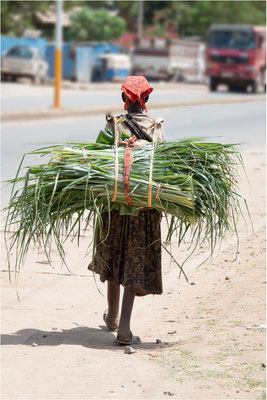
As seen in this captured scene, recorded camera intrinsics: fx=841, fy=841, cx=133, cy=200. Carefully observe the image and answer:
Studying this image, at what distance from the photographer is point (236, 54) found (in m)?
36.0

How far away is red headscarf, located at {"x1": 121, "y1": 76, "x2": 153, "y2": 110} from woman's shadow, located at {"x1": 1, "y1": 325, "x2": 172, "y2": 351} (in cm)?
146

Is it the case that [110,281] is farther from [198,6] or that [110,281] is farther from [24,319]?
[198,6]

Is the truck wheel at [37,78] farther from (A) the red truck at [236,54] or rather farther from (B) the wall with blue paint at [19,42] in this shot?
(A) the red truck at [236,54]

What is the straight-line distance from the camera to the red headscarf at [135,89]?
5031 millimetres

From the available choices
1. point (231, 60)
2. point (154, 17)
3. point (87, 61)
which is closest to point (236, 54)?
point (231, 60)

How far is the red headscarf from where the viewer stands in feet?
16.5

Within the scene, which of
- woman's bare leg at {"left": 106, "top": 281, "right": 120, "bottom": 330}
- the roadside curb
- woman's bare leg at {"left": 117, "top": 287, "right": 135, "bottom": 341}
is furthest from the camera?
the roadside curb

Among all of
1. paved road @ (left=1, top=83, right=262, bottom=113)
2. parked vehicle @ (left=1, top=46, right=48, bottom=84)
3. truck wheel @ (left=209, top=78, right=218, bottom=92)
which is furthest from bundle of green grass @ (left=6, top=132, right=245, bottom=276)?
parked vehicle @ (left=1, top=46, right=48, bottom=84)

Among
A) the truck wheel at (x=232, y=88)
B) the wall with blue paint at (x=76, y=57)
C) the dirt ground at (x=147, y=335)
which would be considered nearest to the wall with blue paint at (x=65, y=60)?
the wall with blue paint at (x=76, y=57)

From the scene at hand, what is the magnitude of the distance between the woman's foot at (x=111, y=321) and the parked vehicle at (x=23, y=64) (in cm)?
3509

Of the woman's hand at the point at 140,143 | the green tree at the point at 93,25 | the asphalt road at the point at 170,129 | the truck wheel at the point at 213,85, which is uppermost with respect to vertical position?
the green tree at the point at 93,25

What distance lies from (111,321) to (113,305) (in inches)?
5.4

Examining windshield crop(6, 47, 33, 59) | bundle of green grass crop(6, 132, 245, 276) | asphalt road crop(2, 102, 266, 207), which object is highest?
windshield crop(6, 47, 33, 59)

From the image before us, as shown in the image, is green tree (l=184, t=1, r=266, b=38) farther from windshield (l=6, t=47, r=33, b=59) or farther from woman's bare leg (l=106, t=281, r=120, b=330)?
woman's bare leg (l=106, t=281, r=120, b=330)
